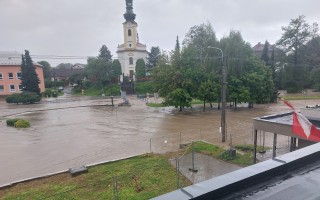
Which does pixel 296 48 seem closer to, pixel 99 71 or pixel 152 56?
pixel 152 56

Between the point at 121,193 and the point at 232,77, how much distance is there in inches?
1075

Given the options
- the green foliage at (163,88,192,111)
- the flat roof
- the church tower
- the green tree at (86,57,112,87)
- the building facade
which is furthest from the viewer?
the church tower

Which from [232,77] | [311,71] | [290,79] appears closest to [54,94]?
[232,77]

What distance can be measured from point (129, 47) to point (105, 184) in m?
67.7

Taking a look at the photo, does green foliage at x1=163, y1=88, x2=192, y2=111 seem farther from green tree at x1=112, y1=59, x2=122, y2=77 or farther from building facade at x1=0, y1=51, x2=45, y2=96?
building facade at x1=0, y1=51, x2=45, y2=96

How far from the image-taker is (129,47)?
74375 millimetres

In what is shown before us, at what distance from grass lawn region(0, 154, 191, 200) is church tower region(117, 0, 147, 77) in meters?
62.7

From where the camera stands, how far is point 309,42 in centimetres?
5531

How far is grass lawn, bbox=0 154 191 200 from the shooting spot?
9.33 m

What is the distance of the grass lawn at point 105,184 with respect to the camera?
933 cm

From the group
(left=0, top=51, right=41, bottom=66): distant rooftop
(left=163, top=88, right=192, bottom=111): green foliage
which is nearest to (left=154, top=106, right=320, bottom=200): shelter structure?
(left=163, top=88, right=192, bottom=111): green foliage

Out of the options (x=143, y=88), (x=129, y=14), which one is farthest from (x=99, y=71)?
(x=129, y=14)

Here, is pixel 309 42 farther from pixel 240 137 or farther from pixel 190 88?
pixel 240 137

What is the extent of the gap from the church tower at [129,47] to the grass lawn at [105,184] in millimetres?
62668
